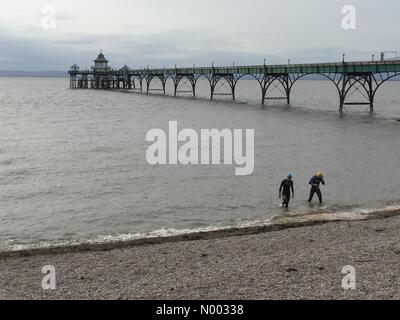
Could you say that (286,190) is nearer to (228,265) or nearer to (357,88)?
(228,265)

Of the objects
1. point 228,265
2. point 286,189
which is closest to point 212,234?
point 228,265

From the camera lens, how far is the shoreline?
14.0m

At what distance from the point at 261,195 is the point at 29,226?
9.17 meters

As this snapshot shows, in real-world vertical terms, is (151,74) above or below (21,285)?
above

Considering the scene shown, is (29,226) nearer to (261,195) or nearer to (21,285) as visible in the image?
(21,285)

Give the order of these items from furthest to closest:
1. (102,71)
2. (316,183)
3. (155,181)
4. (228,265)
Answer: (102,71), (155,181), (316,183), (228,265)

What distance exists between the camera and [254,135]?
3950cm

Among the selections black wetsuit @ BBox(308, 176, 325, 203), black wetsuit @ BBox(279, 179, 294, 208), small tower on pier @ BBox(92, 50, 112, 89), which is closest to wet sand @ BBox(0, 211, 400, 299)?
black wetsuit @ BBox(279, 179, 294, 208)

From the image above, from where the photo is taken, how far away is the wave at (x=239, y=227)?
48.8 ft

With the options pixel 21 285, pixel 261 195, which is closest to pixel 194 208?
pixel 261 195

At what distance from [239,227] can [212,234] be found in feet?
4.21

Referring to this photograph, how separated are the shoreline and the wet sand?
0.10 ft

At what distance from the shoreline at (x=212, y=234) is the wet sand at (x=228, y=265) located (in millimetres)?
32

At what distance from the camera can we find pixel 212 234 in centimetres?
1541
